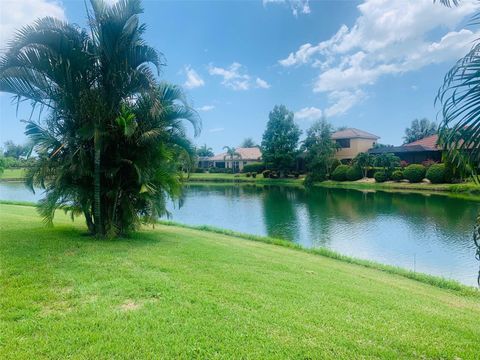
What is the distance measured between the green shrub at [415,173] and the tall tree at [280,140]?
15686 millimetres

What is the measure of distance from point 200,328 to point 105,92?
5.75m

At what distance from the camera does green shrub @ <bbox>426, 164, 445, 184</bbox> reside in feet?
95.4

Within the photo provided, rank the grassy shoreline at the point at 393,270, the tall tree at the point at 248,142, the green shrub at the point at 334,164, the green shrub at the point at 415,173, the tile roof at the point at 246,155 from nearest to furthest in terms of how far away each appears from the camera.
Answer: the grassy shoreline at the point at 393,270 < the green shrub at the point at 415,173 < the green shrub at the point at 334,164 < the tile roof at the point at 246,155 < the tall tree at the point at 248,142

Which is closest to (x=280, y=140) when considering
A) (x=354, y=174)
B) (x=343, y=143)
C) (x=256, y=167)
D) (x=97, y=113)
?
(x=256, y=167)

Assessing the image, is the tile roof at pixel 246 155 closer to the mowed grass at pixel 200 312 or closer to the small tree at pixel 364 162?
the small tree at pixel 364 162

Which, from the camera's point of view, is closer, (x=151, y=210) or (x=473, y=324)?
(x=473, y=324)

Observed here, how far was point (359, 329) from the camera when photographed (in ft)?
10.6

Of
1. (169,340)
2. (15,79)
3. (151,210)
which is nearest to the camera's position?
(169,340)

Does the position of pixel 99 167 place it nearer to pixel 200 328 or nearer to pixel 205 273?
pixel 205 273

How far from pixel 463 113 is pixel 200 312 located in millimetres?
2790

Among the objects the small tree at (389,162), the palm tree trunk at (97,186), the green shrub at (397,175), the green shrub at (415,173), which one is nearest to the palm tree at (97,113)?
the palm tree trunk at (97,186)

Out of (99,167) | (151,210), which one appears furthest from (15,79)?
(151,210)

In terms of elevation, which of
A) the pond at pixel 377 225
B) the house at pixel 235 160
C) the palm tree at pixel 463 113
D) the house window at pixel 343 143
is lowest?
the pond at pixel 377 225

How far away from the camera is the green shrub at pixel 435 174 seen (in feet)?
95.4
